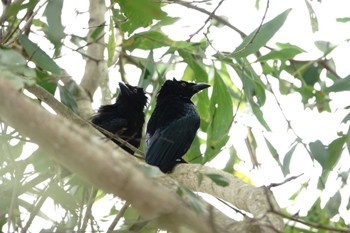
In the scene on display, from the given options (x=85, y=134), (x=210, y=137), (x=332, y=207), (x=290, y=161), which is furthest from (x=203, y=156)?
(x=85, y=134)

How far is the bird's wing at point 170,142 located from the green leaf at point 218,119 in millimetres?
357

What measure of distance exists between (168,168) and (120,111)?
130 centimetres

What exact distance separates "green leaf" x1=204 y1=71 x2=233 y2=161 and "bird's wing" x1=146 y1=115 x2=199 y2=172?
357mm

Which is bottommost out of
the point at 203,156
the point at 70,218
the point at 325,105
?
the point at 70,218

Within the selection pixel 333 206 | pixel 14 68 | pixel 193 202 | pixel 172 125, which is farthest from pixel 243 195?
pixel 172 125

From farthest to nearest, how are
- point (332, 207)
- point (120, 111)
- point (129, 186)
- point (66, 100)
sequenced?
point (120, 111) < point (332, 207) < point (66, 100) < point (129, 186)

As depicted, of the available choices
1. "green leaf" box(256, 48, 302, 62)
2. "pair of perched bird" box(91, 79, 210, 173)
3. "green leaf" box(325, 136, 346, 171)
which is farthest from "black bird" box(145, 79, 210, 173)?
"green leaf" box(325, 136, 346, 171)

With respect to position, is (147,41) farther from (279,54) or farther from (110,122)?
(279,54)

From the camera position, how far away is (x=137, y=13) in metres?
2.89

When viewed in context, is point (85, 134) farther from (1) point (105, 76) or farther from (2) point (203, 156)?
(1) point (105, 76)

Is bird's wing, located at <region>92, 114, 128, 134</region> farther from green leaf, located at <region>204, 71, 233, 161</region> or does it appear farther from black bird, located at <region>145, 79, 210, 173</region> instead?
green leaf, located at <region>204, 71, 233, 161</region>

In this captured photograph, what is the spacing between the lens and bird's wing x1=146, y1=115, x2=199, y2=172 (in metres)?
5.54

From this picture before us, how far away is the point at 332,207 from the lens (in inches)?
204

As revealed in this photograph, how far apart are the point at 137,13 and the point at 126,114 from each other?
386 centimetres
